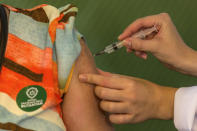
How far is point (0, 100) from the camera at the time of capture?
22.6 inches

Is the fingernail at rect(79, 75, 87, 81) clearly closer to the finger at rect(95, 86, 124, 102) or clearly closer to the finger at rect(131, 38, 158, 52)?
the finger at rect(95, 86, 124, 102)

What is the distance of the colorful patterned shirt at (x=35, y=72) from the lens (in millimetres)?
583

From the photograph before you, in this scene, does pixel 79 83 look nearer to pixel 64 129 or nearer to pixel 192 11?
pixel 64 129

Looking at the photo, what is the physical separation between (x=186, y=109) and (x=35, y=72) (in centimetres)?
47

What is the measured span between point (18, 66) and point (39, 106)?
0.12 m

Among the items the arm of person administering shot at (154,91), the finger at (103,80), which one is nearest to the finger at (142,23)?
the arm of person administering shot at (154,91)

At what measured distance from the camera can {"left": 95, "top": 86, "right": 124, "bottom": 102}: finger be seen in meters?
0.65

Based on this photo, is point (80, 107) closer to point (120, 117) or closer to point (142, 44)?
point (120, 117)

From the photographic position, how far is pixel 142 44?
0.70 m

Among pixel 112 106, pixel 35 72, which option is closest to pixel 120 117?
pixel 112 106

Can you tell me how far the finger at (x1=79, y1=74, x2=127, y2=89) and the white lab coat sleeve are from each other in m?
0.20

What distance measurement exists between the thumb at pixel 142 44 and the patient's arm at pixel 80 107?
17cm

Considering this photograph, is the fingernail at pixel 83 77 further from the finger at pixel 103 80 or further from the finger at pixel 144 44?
the finger at pixel 144 44

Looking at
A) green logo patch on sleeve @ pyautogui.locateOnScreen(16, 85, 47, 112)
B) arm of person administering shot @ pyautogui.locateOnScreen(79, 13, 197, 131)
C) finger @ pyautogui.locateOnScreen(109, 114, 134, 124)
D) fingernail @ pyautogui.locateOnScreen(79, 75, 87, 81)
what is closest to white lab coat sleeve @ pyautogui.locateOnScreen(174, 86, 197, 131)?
arm of person administering shot @ pyautogui.locateOnScreen(79, 13, 197, 131)
